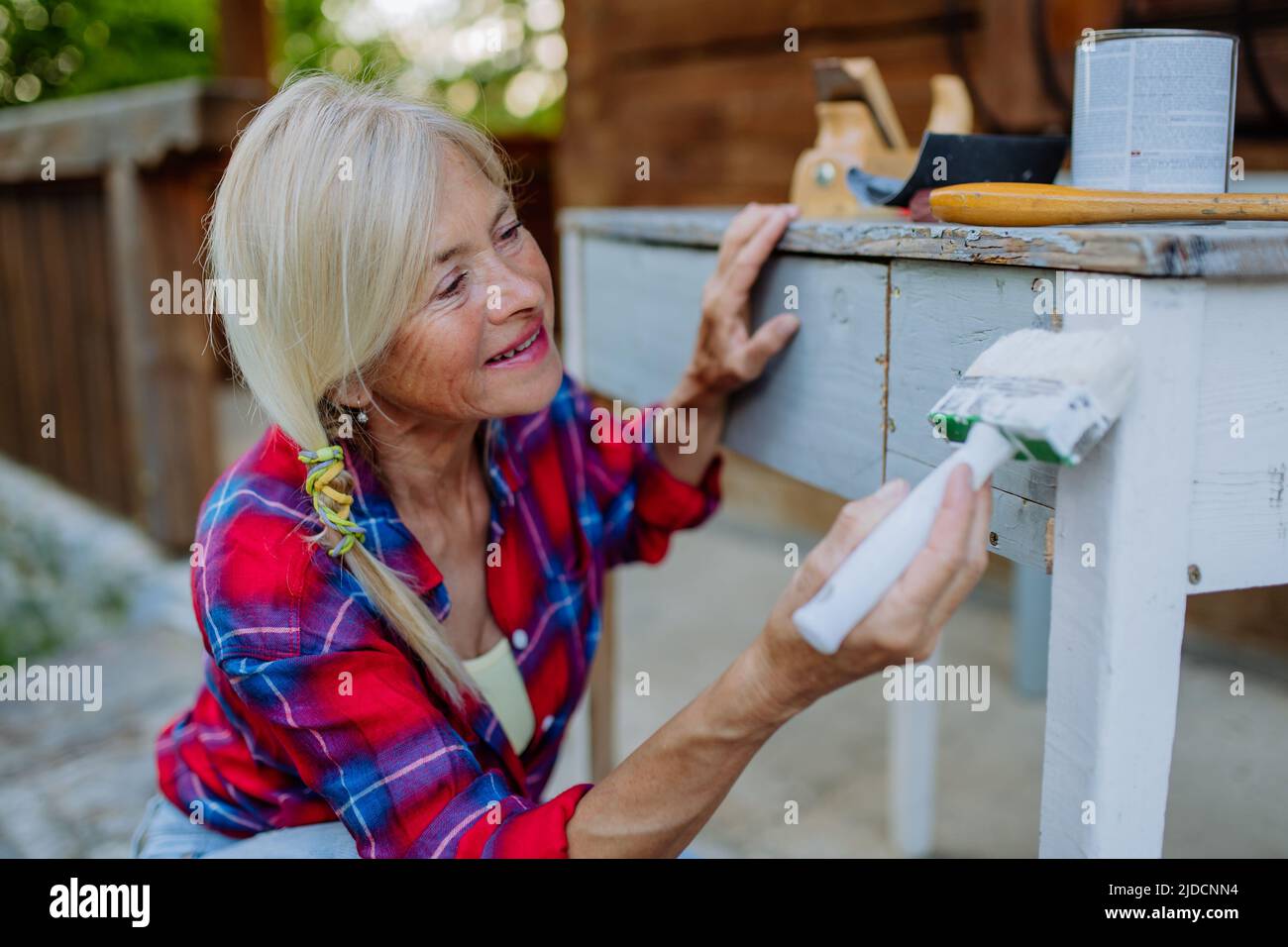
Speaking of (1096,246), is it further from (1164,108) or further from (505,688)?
(505,688)

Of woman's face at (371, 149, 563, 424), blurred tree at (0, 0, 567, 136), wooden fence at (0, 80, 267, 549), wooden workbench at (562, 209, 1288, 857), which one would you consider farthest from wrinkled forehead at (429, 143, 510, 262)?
blurred tree at (0, 0, 567, 136)

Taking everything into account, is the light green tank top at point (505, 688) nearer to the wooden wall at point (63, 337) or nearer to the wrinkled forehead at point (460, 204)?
the wrinkled forehead at point (460, 204)

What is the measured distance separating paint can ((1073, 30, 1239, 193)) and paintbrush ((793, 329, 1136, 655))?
0.75ft

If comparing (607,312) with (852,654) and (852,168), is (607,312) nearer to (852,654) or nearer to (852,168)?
(852,168)

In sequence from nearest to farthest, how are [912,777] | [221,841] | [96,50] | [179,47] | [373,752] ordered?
1. [373,752]
2. [221,841]
3. [912,777]
4. [96,50]
5. [179,47]

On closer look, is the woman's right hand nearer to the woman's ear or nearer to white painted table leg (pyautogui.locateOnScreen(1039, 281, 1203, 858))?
white painted table leg (pyautogui.locateOnScreen(1039, 281, 1203, 858))

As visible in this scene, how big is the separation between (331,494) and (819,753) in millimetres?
1447

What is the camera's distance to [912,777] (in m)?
1.77

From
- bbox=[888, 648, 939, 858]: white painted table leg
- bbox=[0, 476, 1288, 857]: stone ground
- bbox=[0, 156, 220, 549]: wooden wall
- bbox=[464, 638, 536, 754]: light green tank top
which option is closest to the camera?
bbox=[464, 638, 536, 754]: light green tank top

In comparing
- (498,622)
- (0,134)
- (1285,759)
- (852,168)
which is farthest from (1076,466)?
(0,134)

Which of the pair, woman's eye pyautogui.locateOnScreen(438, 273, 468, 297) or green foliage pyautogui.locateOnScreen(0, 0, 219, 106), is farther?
green foliage pyautogui.locateOnScreen(0, 0, 219, 106)

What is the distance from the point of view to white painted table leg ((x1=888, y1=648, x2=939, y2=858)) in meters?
1.75

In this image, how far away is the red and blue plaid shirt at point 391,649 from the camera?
2.90ft

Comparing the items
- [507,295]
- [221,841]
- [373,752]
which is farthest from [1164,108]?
[221,841]
